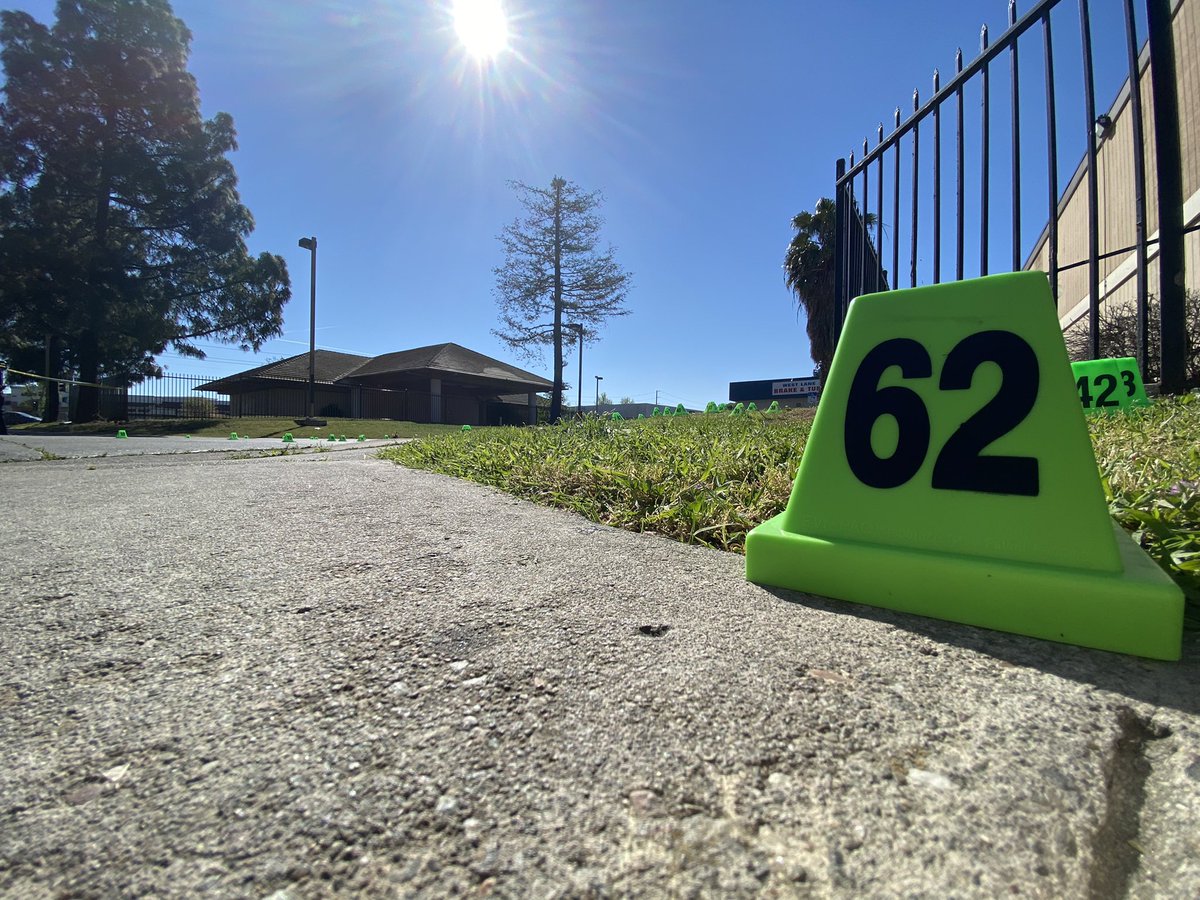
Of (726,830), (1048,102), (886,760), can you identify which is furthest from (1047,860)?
(1048,102)

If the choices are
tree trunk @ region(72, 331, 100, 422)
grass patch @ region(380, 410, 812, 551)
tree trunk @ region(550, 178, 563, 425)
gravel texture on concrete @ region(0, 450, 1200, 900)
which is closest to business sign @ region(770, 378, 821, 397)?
tree trunk @ region(550, 178, 563, 425)

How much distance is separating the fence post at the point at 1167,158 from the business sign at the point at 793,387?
3414 cm

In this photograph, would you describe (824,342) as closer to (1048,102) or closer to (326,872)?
(1048,102)

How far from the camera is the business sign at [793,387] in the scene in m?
36.2

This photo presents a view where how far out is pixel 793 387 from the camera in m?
36.8

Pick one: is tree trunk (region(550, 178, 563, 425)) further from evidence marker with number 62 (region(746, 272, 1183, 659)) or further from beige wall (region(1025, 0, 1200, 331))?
evidence marker with number 62 (region(746, 272, 1183, 659))

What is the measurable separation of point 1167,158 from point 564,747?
4.48 meters

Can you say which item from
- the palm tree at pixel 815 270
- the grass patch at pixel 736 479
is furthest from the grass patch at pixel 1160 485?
the palm tree at pixel 815 270

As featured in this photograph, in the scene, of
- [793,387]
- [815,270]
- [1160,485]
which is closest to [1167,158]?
[1160,485]

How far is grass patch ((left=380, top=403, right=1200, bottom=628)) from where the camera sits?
4.52 feet

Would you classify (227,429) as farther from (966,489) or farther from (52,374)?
(966,489)

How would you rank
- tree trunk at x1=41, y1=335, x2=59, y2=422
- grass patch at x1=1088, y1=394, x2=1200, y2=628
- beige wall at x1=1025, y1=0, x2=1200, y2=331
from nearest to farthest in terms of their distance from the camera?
grass patch at x1=1088, y1=394, x2=1200, y2=628 → beige wall at x1=1025, y1=0, x2=1200, y2=331 → tree trunk at x1=41, y1=335, x2=59, y2=422

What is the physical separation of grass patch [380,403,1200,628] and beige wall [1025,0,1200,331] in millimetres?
3429

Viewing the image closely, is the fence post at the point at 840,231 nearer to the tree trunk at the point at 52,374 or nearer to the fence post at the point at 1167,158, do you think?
the fence post at the point at 1167,158
